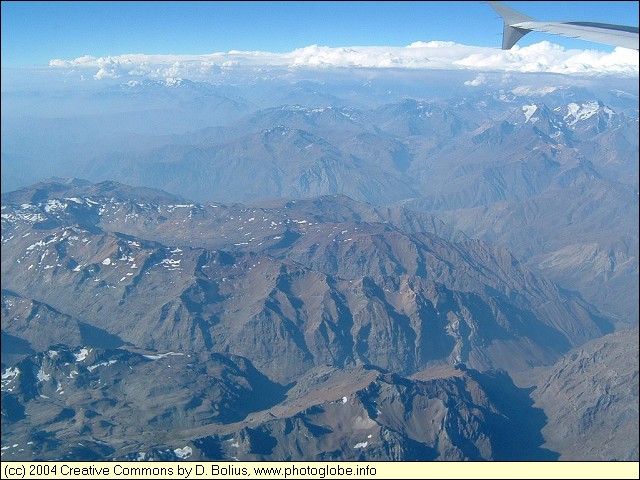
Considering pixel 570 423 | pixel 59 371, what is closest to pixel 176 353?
pixel 59 371

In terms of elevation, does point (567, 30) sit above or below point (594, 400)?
above

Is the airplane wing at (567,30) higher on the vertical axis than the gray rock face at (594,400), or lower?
higher

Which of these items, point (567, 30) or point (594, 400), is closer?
point (567, 30)

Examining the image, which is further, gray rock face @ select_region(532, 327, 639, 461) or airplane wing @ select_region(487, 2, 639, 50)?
gray rock face @ select_region(532, 327, 639, 461)

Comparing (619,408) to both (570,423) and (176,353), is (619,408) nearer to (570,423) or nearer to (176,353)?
(570,423)

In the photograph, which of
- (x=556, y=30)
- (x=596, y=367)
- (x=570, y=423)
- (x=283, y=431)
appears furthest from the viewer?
(x=596, y=367)

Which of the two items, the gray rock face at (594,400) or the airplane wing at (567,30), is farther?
the gray rock face at (594,400)

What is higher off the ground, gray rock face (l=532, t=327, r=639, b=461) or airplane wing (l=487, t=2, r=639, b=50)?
airplane wing (l=487, t=2, r=639, b=50)

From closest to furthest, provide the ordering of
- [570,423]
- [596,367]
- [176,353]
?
[570,423], [596,367], [176,353]
